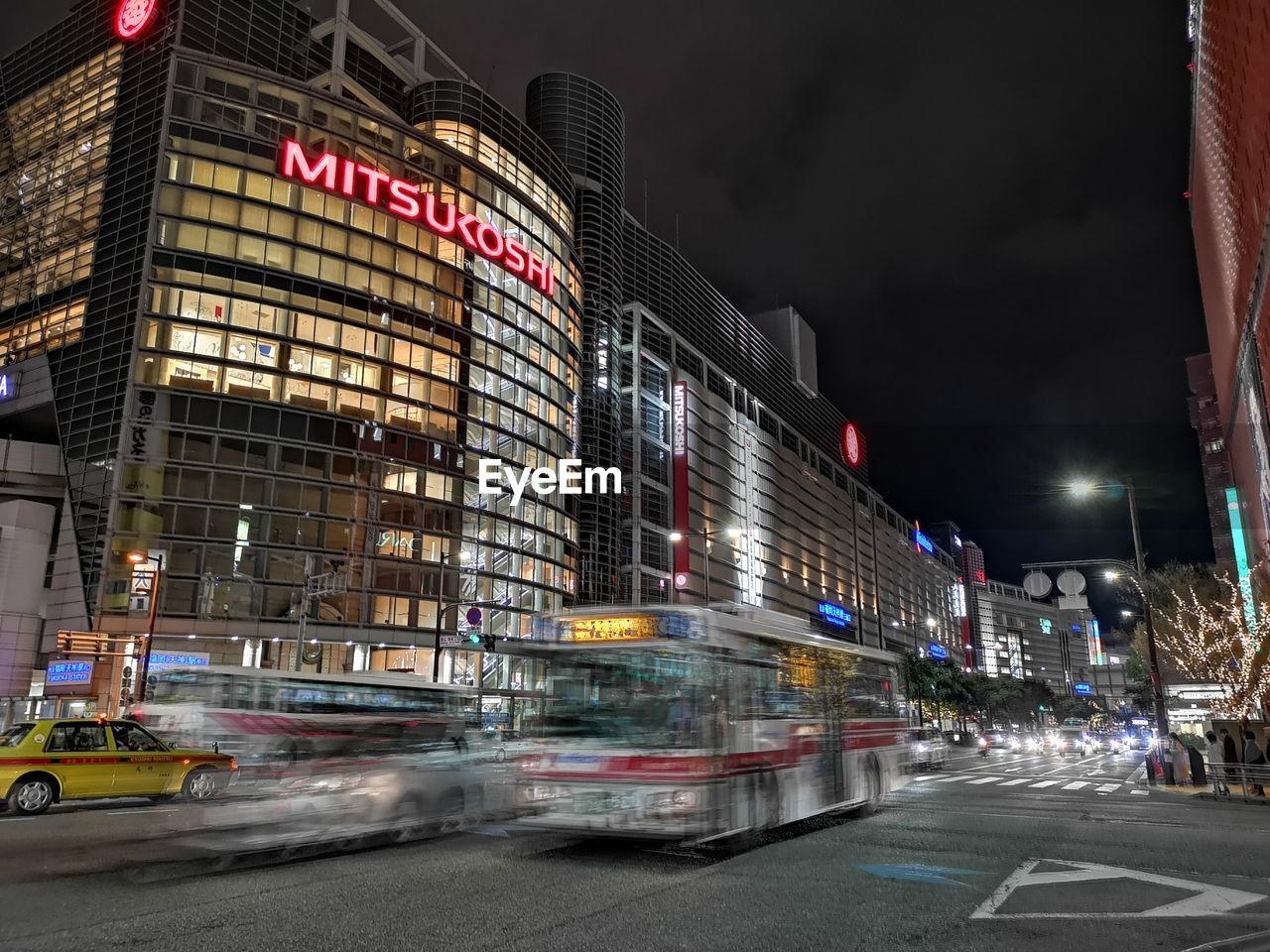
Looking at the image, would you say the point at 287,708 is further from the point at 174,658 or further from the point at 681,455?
the point at 681,455

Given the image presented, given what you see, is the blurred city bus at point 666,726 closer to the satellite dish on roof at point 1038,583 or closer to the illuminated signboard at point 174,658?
the satellite dish on roof at point 1038,583

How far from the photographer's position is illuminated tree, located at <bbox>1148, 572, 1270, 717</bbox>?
36.5 m

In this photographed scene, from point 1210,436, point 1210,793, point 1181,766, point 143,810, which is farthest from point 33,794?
point 1210,436

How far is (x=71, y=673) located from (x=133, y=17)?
4567 centimetres

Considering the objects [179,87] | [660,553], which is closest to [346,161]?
[179,87]

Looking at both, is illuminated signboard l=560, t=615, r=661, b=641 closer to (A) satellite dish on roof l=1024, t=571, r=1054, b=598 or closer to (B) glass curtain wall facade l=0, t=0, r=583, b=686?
(A) satellite dish on roof l=1024, t=571, r=1054, b=598

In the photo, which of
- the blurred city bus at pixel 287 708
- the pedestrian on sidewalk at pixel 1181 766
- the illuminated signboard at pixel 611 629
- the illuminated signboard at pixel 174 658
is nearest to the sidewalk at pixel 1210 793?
the pedestrian on sidewalk at pixel 1181 766

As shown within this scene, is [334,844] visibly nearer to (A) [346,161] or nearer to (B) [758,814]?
(B) [758,814]

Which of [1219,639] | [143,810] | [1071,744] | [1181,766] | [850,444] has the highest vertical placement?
[850,444]

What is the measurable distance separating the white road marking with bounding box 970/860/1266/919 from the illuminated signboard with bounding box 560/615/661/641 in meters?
5.08

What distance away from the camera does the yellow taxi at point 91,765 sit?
53.6 feet

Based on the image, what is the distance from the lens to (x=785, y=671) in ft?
45.1

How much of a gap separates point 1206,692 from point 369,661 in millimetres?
45076

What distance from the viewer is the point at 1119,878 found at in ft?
34.3
